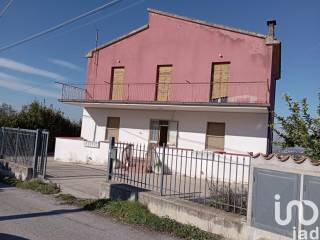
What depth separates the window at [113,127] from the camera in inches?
856

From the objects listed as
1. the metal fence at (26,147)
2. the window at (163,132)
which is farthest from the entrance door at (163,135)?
the metal fence at (26,147)

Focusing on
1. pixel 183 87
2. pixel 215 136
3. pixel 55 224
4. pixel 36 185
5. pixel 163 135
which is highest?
pixel 183 87

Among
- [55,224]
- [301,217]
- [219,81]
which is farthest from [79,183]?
[219,81]

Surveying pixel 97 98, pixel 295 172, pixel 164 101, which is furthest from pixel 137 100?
pixel 295 172

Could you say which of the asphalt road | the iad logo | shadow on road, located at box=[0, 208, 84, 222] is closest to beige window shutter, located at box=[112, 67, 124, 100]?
the asphalt road

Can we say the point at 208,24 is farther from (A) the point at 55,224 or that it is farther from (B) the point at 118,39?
(A) the point at 55,224

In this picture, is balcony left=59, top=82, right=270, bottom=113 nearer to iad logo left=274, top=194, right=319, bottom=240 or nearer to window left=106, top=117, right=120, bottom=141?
window left=106, top=117, right=120, bottom=141

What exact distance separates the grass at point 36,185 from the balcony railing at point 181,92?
8273mm

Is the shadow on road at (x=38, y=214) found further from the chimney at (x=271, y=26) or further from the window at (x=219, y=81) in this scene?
the chimney at (x=271, y=26)

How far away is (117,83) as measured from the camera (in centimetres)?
2203

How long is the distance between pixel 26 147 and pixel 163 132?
27.9ft

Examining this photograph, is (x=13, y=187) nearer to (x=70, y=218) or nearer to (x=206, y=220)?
(x=70, y=218)

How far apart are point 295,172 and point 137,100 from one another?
554 inches

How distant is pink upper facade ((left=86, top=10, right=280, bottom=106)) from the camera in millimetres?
17219
